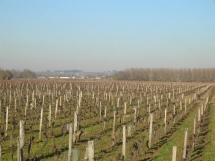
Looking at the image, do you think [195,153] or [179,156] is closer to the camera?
[179,156]

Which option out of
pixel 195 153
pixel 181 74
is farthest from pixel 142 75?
pixel 195 153

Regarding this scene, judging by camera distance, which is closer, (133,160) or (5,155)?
(133,160)

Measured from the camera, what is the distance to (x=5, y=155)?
10.6 metres

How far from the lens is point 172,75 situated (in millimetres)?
105375

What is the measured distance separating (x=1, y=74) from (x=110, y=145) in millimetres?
70418

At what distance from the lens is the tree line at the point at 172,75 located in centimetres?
10362

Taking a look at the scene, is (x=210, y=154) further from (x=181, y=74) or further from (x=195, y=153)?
(x=181, y=74)

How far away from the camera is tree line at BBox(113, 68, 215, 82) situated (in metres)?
104

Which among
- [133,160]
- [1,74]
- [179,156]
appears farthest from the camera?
[1,74]

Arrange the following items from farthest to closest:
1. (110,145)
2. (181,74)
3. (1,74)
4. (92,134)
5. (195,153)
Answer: (181,74)
(1,74)
(92,134)
(110,145)
(195,153)

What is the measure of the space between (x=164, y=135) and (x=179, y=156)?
384 cm

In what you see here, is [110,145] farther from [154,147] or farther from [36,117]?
[36,117]

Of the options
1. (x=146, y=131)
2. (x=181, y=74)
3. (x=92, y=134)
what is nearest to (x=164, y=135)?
(x=146, y=131)

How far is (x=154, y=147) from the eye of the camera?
39.1 ft
